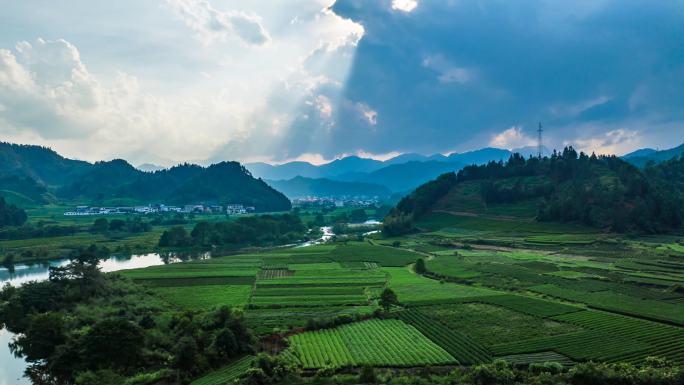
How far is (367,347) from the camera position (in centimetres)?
3250

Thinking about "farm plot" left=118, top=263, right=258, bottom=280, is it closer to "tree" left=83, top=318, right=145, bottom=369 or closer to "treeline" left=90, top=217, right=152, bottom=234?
"tree" left=83, top=318, right=145, bottom=369

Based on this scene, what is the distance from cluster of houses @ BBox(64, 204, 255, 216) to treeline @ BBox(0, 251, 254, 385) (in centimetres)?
12771

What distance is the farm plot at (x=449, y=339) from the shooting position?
1177 inches

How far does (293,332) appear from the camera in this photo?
119 feet

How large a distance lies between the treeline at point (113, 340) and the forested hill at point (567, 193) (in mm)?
77914

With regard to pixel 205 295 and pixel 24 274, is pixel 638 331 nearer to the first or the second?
pixel 205 295

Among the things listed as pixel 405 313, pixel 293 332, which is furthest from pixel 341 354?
pixel 405 313

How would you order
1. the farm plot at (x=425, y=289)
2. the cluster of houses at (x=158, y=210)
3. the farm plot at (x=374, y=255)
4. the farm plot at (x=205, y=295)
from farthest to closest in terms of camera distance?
the cluster of houses at (x=158, y=210) → the farm plot at (x=374, y=255) → the farm plot at (x=425, y=289) → the farm plot at (x=205, y=295)

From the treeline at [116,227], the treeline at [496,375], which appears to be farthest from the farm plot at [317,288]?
the treeline at [116,227]

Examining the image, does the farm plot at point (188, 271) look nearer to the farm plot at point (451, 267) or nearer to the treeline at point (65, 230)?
the farm plot at point (451, 267)

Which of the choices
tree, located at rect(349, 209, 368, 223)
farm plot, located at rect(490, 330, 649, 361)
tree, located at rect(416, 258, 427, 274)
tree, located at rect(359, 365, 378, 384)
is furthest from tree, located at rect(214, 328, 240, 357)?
tree, located at rect(349, 209, 368, 223)

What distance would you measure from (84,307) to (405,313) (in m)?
27.7

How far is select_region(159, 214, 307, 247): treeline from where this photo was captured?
96.9 m

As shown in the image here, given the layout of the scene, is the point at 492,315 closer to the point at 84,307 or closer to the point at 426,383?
the point at 426,383
